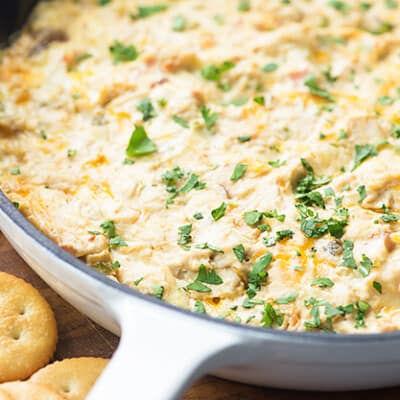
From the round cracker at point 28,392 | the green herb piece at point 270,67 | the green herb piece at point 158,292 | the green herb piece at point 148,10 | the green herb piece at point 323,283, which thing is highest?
the green herb piece at point 148,10

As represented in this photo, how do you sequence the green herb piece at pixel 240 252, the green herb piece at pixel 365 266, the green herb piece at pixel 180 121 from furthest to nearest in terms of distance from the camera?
the green herb piece at pixel 180 121 → the green herb piece at pixel 240 252 → the green herb piece at pixel 365 266

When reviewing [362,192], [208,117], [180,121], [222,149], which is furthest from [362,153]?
[180,121]

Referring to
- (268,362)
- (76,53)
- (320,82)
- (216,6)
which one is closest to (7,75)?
(76,53)

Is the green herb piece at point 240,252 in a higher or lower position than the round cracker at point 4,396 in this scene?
higher

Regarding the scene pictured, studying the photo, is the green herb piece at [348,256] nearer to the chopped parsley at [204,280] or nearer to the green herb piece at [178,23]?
the chopped parsley at [204,280]

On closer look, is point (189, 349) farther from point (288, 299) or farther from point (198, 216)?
point (198, 216)

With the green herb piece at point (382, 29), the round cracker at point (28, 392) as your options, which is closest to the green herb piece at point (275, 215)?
the round cracker at point (28, 392)
